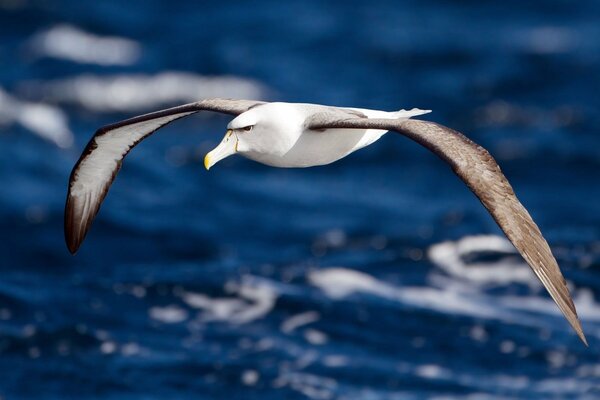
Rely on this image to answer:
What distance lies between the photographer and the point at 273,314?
23.1 m

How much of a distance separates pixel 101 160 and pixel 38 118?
16685 mm

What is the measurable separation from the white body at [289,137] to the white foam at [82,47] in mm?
21225

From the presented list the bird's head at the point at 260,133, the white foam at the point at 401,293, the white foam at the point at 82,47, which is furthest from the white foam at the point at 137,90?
the bird's head at the point at 260,133

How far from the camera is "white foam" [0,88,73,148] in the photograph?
31203 millimetres

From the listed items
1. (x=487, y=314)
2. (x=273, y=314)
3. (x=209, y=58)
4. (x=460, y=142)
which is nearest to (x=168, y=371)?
(x=273, y=314)

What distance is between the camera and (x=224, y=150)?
1343 centimetres

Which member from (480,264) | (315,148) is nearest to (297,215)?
(480,264)

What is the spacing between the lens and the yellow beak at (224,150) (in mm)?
13328

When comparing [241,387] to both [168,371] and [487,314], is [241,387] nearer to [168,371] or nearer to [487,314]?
[168,371]

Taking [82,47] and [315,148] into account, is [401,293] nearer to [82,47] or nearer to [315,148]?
[315,148]

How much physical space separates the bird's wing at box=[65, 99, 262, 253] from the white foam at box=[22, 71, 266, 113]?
53.1 ft

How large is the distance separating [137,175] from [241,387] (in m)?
10.7

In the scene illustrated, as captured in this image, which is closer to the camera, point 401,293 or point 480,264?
point 401,293

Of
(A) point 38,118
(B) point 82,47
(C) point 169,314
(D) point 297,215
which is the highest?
(B) point 82,47
